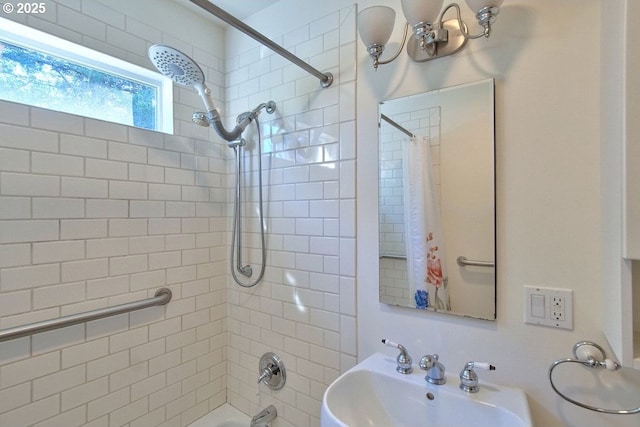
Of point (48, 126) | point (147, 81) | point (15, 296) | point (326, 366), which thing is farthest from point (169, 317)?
point (147, 81)

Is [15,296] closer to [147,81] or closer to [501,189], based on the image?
[147,81]

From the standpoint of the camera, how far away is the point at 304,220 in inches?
58.9

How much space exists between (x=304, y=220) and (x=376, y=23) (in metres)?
0.87

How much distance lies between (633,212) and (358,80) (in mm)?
1026

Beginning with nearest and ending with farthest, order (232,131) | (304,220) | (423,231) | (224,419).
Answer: (423,231), (304,220), (232,131), (224,419)

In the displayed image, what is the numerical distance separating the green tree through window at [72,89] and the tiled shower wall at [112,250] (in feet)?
0.36

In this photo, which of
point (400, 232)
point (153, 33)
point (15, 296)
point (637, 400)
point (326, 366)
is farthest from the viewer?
point (153, 33)

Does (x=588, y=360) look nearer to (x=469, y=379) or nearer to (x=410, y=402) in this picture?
(x=469, y=379)

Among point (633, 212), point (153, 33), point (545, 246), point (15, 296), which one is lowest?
point (15, 296)

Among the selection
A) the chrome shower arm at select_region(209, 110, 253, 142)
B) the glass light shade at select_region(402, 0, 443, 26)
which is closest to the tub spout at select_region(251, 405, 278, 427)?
the chrome shower arm at select_region(209, 110, 253, 142)

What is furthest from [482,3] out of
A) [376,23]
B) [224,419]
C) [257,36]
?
[224,419]

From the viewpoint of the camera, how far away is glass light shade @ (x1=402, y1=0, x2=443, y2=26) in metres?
0.99

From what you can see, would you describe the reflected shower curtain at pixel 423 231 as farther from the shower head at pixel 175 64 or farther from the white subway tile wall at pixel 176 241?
the shower head at pixel 175 64

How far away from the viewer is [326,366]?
4.63 ft
